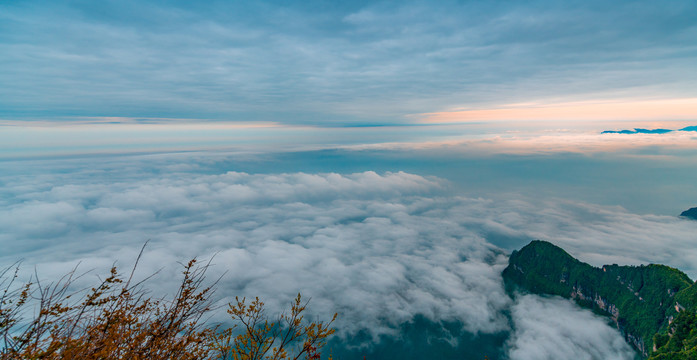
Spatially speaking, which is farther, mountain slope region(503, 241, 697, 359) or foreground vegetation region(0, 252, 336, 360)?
mountain slope region(503, 241, 697, 359)

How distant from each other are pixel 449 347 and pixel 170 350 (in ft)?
363

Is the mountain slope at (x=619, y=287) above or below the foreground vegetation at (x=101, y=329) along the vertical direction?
below

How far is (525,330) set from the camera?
318ft

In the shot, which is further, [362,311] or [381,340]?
[362,311]

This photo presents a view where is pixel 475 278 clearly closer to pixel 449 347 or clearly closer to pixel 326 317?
pixel 449 347

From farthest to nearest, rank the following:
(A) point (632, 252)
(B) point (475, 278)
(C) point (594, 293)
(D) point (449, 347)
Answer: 1. (A) point (632, 252)
2. (B) point (475, 278)
3. (C) point (594, 293)
4. (D) point (449, 347)

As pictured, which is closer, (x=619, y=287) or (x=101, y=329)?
(x=101, y=329)

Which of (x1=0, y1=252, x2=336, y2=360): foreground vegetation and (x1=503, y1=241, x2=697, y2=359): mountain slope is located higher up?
Answer: (x1=0, y1=252, x2=336, y2=360): foreground vegetation

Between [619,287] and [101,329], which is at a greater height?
[101,329]

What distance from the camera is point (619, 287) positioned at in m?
96.4

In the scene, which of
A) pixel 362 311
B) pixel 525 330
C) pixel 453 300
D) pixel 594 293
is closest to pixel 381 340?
pixel 362 311

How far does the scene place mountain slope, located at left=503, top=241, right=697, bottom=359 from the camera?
7731cm

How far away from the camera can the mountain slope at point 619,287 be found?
77.3 meters

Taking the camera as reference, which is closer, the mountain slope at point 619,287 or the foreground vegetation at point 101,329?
the foreground vegetation at point 101,329
